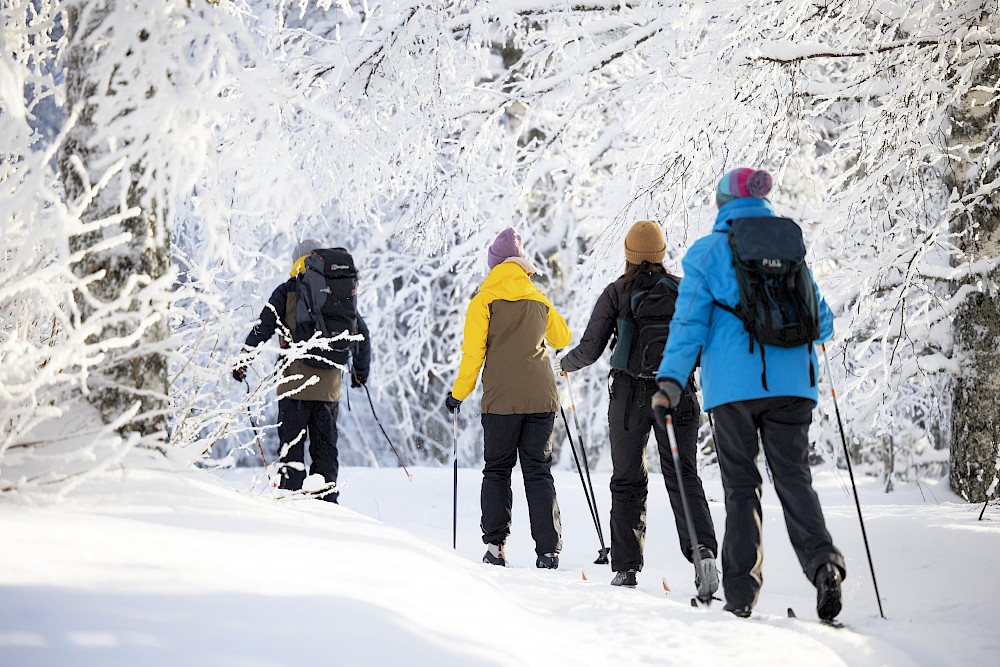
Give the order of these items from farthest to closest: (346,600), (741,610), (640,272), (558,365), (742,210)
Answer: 1. (558,365)
2. (640,272)
3. (742,210)
4. (741,610)
5. (346,600)

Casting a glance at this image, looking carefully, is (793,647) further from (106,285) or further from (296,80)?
(296,80)

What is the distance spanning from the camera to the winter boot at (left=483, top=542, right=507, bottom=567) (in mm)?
5090

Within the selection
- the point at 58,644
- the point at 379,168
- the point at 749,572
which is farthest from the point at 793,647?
the point at 379,168

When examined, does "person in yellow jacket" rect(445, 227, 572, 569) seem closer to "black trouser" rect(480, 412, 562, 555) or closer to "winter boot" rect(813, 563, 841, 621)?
"black trouser" rect(480, 412, 562, 555)

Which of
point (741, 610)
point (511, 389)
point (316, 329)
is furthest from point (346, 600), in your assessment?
point (316, 329)

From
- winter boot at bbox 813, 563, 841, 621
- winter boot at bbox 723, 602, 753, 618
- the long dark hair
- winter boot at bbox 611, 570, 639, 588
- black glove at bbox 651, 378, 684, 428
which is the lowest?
winter boot at bbox 611, 570, 639, 588

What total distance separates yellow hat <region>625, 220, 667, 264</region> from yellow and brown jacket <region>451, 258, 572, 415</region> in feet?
2.67

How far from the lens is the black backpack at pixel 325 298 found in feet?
19.0

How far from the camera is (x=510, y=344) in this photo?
202 inches

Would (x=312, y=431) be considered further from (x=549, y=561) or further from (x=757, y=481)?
(x=757, y=481)

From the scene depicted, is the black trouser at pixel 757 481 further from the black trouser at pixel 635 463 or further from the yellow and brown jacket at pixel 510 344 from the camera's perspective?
the yellow and brown jacket at pixel 510 344

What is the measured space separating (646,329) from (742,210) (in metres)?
0.87

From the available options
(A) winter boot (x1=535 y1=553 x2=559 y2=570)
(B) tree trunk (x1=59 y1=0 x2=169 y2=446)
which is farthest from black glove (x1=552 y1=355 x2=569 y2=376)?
(B) tree trunk (x1=59 y1=0 x2=169 y2=446)

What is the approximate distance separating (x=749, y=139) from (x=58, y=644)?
491 cm
